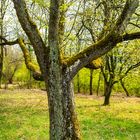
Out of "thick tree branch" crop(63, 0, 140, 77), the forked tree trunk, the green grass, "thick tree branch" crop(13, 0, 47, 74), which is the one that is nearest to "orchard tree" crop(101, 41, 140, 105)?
the green grass

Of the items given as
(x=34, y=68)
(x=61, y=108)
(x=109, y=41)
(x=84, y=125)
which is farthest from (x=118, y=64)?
(x=61, y=108)

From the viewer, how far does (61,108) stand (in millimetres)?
12359

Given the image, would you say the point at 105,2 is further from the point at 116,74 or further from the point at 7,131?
the point at 116,74

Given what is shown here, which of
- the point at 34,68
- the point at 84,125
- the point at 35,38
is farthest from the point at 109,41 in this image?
the point at 84,125

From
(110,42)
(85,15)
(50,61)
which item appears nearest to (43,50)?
(50,61)

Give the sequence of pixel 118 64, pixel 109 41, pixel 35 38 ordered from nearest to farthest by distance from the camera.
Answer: pixel 35 38
pixel 109 41
pixel 118 64

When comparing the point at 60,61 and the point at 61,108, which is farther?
the point at 61,108

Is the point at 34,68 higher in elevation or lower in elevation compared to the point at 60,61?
lower

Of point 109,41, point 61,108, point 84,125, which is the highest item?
point 109,41

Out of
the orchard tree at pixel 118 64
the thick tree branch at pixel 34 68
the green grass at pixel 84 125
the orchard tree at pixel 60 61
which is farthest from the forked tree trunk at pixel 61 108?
the orchard tree at pixel 118 64

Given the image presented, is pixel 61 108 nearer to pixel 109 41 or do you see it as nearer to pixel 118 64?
pixel 109 41

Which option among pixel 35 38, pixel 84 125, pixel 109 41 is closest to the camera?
pixel 35 38

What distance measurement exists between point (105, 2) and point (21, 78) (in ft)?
251

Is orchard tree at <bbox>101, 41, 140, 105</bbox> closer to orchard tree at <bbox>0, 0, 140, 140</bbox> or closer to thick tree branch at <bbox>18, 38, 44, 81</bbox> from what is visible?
thick tree branch at <bbox>18, 38, 44, 81</bbox>
